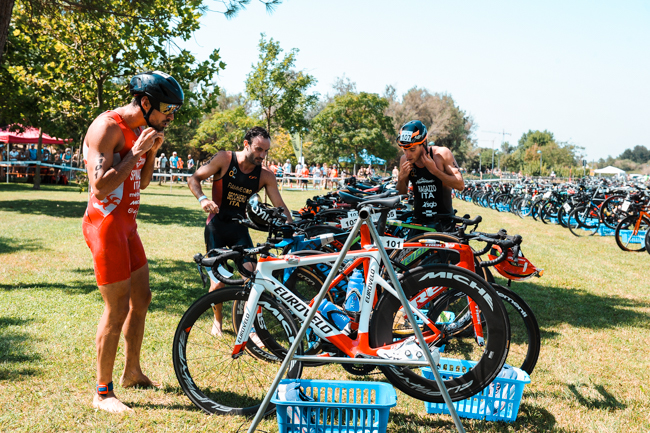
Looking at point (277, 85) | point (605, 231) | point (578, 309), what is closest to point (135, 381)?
point (578, 309)

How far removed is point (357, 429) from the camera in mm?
2734

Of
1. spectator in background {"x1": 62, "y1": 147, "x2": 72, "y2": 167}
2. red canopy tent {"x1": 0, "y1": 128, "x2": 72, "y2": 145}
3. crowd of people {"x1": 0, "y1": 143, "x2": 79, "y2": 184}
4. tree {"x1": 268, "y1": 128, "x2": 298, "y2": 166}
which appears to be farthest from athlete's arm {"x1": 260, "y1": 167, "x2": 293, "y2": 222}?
tree {"x1": 268, "y1": 128, "x2": 298, "y2": 166}

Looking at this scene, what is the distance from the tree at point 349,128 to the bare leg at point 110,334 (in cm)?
4499

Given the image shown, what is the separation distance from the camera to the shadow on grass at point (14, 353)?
3.81m

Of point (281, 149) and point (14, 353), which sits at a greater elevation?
point (281, 149)

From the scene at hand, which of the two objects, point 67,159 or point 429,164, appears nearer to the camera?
point 429,164

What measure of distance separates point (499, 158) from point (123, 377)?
304 feet

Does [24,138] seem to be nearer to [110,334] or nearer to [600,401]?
[110,334]

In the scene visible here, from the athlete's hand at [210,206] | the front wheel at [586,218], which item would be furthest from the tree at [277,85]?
the athlete's hand at [210,206]

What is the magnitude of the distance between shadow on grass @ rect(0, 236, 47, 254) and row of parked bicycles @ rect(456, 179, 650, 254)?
40.0 feet

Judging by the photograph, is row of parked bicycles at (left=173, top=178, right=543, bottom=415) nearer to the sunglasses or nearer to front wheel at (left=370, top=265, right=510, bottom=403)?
front wheel at (left=370, top=265, right=510, bottom=403)

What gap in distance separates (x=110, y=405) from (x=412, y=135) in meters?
3.39

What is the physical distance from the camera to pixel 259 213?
13.4 feet

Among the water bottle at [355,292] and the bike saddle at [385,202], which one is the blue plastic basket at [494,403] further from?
the bike saddle at [385,202]
